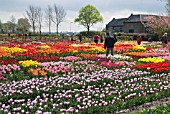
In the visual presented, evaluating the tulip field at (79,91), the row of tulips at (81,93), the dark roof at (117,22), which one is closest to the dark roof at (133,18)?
the dark roof at (117,22)

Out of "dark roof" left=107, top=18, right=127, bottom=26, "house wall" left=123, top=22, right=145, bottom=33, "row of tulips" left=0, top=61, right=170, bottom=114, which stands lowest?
"row of tulips" left=0, top=61, right=170, bottom=114

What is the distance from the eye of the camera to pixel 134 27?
7394cm

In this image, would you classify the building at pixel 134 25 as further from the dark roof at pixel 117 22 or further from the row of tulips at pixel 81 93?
the row of tulips at pixel 81 93

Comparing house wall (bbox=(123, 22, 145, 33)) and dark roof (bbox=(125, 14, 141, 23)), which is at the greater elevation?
dark roof (bbox=(125, 14, 141, 23))

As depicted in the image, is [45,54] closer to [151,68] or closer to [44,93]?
[151,68]

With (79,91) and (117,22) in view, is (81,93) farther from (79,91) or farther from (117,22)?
(117,22)

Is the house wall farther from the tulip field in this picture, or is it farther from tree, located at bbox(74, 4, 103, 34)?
the tulip field

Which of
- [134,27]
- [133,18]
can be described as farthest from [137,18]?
[134,27]

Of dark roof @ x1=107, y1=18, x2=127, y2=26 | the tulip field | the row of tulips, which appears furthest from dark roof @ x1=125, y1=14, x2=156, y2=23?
the row of tulips

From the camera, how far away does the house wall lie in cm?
7181

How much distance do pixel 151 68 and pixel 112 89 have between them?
417 centimetres

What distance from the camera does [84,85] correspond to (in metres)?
9.14

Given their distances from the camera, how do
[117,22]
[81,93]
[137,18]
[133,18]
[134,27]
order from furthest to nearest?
[117,22] < [133,18] < [137,18] < [134,27] < [81,93]

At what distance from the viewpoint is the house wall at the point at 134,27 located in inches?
2827
